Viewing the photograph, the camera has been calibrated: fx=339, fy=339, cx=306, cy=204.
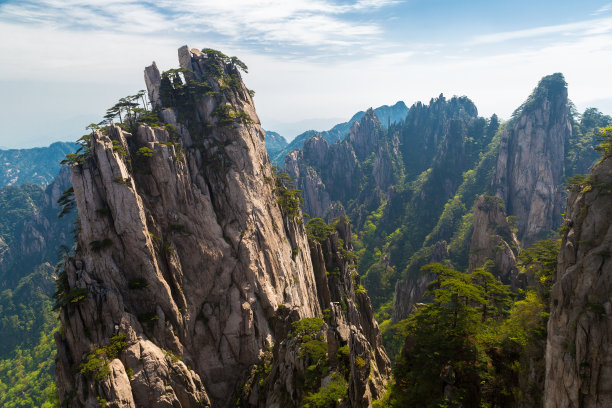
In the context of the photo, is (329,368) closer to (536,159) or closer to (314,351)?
(314,351)

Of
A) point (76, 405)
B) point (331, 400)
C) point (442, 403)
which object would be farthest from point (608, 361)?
point (76, 405)

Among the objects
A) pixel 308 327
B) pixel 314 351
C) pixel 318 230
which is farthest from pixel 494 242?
pixel 314 351

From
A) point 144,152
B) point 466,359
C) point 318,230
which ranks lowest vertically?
point 466,359

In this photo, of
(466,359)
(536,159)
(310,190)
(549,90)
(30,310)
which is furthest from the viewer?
(310,190)

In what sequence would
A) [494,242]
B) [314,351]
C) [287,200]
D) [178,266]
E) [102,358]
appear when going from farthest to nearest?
[494,242], [287,200], [178,266], [102,358], [314,351]

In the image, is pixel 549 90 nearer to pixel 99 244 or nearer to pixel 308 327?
pixel 308 327

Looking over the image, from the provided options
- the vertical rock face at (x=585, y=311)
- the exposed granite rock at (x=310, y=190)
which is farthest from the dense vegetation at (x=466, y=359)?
the exposed granite rock at (x=310, y=190)

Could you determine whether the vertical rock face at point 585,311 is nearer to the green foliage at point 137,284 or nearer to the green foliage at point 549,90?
the green foliage at point 137,284

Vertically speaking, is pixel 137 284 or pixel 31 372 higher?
pixel 137 284

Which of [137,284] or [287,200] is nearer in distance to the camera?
[137,284]
